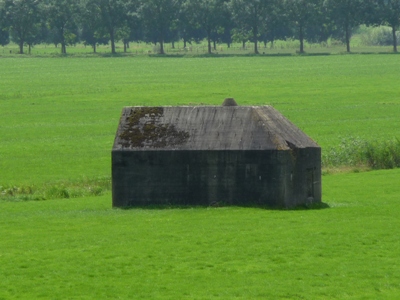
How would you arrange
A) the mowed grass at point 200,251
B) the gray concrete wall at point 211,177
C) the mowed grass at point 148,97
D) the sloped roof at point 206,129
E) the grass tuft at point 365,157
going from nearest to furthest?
the mowed grass at point 200,251
the gray concrete wall at point 211,177
the sloped roof at point 206,129
the grass tuft at point 365,157
the mowed grass at point 148,97

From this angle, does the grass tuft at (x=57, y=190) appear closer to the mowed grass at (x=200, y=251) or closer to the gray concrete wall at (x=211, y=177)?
the mowed grass at (x=200, y=251)

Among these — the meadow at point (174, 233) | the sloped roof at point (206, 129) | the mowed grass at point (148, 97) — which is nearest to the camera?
the meadow at point (174, 233)

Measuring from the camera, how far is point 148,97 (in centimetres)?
11462

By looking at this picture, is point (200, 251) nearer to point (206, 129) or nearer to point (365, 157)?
point (206, 129)

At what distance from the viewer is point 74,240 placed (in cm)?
4266

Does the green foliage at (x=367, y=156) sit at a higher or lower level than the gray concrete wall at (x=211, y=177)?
lower

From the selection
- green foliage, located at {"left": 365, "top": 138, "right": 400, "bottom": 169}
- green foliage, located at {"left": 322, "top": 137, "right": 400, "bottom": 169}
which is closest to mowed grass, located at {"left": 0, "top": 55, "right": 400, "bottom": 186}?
green foliage, located at {"left": 322, "top": 137, "right": 400, "bottom": 169}

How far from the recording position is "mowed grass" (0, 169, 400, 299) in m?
33.8

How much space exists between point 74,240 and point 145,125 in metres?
10.8

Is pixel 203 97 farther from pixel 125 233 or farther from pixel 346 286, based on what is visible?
pixel 346 286

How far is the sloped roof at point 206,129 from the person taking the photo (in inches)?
1982

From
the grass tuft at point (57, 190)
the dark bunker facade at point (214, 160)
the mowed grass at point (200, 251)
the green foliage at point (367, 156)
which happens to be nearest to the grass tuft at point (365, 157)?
the green foliage at point (367, 156)

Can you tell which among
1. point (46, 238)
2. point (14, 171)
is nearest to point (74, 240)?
point (46, 238)

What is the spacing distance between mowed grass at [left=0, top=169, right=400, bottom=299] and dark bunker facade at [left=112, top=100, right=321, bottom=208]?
120 cm
